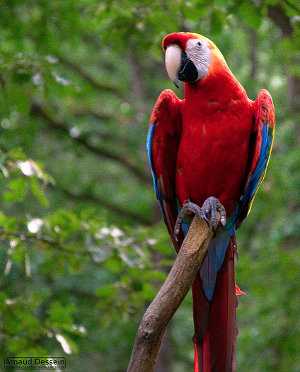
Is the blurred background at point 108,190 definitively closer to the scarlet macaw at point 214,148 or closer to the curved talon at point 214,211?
the scarlet macaw at point 214,148

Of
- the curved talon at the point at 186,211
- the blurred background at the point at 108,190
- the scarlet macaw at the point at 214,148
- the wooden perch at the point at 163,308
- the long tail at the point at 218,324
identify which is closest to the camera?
the wooden perch at the point at 163,308

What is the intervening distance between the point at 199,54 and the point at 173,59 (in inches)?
5.6

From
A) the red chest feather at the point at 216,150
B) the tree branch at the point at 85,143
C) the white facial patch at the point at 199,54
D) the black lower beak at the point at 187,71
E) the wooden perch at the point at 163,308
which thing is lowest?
the wooden perch at the point at 163,308

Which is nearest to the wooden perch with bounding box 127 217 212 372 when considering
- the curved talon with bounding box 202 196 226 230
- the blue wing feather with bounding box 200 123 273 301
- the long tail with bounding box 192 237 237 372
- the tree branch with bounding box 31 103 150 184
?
the curved talon with bounding box 202 196 226 230

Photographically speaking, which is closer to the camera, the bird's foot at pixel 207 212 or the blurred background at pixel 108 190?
the bird's foot at pixel 207 212

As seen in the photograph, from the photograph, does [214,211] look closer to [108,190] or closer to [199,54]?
[199,54]

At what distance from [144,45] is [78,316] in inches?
116

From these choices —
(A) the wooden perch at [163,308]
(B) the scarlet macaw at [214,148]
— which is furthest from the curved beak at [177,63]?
(A) the wooden perch at [163,308]

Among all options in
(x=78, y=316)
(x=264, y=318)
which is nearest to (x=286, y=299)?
(x=264, y=318)

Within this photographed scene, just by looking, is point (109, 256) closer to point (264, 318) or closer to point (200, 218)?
point (200, 218)

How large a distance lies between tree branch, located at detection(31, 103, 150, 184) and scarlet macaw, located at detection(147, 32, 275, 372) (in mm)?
2756

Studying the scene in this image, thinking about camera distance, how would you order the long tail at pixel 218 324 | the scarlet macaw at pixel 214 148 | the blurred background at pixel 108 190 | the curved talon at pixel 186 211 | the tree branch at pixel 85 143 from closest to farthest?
the long tail at pixel 218 324 → the curved talon at pixel 186 211 → the scarlet macaw at pixel 214 148 → the blurred background at pixel 108 190 → the tree branch at pixel 85 143

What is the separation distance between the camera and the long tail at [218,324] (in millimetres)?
3281

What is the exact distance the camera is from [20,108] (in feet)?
15.1
